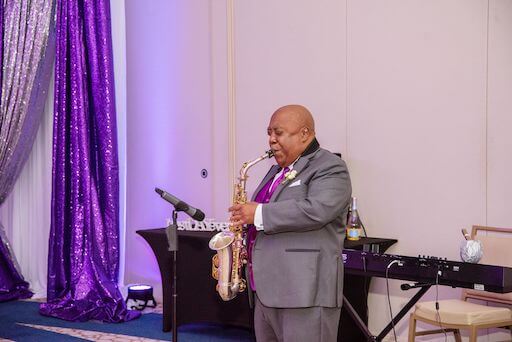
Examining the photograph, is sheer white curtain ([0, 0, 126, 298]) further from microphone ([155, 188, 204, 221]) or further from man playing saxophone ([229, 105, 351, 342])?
man playing saxophone ([229, 105, 351, 342])

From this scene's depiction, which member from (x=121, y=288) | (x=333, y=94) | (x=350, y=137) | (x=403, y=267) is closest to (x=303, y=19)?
(x=333, y=94)

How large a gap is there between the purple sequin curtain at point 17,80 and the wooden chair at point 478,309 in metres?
4.24

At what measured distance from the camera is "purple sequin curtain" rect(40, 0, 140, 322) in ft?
19.0

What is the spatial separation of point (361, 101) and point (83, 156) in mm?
2753

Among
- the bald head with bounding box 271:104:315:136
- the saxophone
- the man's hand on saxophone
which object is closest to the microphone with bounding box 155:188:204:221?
the saxophone

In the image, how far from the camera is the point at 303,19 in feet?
16.0

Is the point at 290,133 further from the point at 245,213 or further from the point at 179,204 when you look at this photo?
the point at 179,204

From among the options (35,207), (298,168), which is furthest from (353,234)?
(35,207)

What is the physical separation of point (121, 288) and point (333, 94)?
3004mm

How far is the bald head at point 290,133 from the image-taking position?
2629mm

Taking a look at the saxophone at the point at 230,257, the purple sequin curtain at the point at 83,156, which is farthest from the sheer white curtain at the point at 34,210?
the saxophone at the point at 230,257

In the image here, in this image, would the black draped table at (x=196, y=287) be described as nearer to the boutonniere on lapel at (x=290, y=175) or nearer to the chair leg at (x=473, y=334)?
the chair leg at (x=473, y=334)

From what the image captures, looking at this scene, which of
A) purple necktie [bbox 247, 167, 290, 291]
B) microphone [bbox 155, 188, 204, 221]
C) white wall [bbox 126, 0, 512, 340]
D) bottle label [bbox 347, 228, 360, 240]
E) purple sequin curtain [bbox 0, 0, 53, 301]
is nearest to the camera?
purple necktie [bbox 247, 167, 290, 291]

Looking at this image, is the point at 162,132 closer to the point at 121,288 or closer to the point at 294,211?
the point at 121,288
